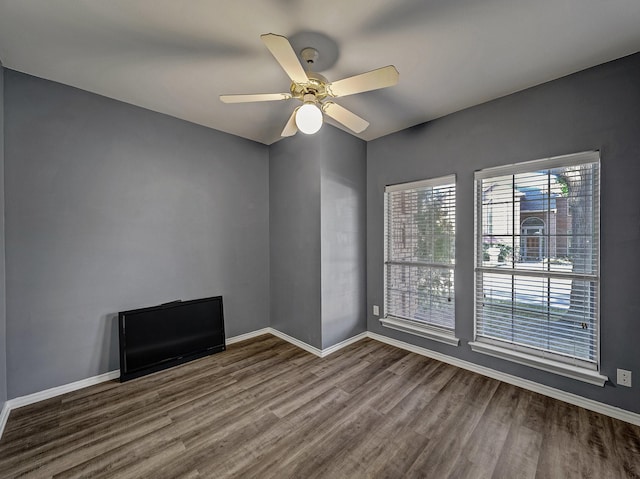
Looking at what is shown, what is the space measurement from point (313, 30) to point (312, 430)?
2.67 m

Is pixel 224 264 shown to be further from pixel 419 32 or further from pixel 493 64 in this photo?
pixel 493 64

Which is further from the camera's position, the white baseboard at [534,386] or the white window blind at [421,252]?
the white window blind at [421,252]

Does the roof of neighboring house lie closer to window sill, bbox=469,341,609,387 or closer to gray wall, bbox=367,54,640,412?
gray wall, bbox=367,54,640,412

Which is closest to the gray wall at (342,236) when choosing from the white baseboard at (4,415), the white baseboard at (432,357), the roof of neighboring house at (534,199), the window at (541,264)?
the white baseboard at (432,357)

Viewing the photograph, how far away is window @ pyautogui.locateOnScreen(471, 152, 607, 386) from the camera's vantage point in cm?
208

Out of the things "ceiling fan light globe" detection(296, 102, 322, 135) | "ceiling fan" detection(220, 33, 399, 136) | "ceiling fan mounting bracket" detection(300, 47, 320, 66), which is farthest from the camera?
"ceiling fan mounting bracket" detection(300, 47, 320, 66)

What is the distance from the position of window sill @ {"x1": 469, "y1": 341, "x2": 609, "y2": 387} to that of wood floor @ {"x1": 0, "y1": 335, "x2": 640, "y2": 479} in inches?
9.3

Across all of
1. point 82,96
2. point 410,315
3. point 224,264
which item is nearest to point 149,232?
point 224,264

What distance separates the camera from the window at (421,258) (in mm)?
2869

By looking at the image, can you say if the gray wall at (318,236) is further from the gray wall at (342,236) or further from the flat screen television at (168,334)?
the flat screen television at (168,334)

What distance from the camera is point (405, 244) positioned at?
326 cm

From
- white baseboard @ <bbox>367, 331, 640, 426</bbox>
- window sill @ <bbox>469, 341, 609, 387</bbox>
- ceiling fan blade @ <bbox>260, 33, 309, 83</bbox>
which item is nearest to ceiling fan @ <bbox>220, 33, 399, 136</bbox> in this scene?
ceiling fan blade @ <bbox>260, 33, 309, 83</bbox>

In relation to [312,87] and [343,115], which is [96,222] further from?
[343,115]

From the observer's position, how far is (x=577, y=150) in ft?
6.89
